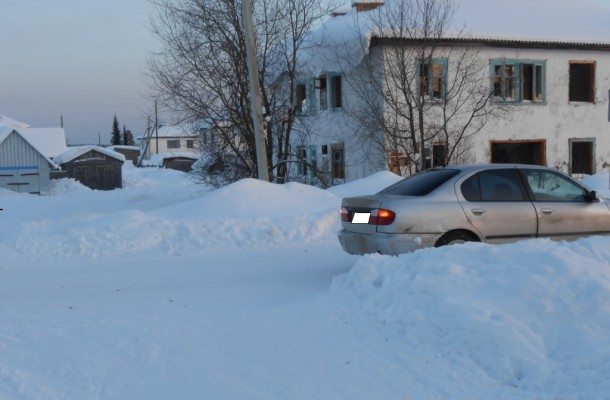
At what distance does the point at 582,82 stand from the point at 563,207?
20743mm

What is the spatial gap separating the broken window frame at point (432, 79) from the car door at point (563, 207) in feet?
43.3

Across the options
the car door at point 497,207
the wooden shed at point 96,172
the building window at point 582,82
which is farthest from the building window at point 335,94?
the wooden shed at point 96,172

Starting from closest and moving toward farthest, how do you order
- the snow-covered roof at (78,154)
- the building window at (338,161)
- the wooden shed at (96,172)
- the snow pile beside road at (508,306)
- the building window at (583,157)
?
the snow pile beside road at (508,306)
the building window at (338,161)
the building window at (583,157)
the wooden shed at (96,172)
the snow-covered roof at (78,154)

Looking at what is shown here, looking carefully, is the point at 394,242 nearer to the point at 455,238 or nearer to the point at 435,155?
the point at 455,238

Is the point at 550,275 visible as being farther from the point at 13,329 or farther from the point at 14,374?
the point at 13,329

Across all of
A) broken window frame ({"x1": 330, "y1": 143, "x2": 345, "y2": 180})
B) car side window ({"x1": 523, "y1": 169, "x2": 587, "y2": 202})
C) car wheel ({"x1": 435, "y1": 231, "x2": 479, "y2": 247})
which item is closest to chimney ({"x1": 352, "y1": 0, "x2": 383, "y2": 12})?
broken window frame ({"x1": 330, "y1": 143, "x2": 345, "y2": 180})

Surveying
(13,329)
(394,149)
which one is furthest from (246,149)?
(13,329)

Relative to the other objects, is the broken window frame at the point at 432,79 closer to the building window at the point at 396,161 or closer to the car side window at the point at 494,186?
the building window at the point at 396,161

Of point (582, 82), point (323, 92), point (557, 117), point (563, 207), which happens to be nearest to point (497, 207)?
point (563, 207)

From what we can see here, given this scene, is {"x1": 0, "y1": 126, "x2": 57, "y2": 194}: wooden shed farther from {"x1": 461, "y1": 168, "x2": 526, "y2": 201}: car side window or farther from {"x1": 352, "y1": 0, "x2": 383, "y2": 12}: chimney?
{"x1": 461, "y1": 168, "x2": 526, "y2": 201}: car side window

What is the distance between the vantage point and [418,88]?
21891 millimetres

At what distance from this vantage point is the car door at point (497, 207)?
8055 mm

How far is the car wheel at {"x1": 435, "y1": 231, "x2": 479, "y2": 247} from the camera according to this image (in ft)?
26.1

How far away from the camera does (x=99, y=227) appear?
11992mm
